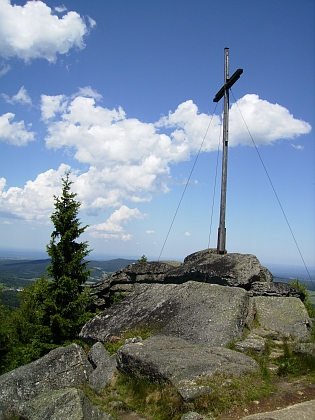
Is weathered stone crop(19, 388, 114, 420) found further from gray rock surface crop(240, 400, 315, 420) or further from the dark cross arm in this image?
the dark cross arm

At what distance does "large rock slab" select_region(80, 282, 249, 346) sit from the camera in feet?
30.3

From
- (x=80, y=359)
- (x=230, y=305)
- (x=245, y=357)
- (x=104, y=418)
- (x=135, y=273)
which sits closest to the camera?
(x=104, y=418)

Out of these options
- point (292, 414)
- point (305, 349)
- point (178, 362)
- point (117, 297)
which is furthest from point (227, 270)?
point (292, 414)

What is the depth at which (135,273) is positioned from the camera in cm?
1481

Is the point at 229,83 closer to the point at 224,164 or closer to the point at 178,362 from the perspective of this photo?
the point at 224,164

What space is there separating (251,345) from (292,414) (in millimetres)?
3186

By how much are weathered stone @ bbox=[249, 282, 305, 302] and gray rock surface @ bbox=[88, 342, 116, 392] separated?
18.5ft

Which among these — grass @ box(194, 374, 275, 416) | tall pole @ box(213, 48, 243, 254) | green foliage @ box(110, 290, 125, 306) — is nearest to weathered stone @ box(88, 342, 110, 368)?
grass @ box(194, 374, 275, 416)

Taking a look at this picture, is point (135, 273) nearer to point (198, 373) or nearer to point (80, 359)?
point (80, 359)

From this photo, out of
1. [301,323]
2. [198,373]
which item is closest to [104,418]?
[198,373]

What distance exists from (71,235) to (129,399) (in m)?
10.9

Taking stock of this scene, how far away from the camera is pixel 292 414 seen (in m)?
5.32

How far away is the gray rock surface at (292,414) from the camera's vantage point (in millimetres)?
5227

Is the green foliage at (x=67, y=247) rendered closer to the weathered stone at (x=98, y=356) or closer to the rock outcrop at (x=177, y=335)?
the rock outcrop at (x=177, y=335)
